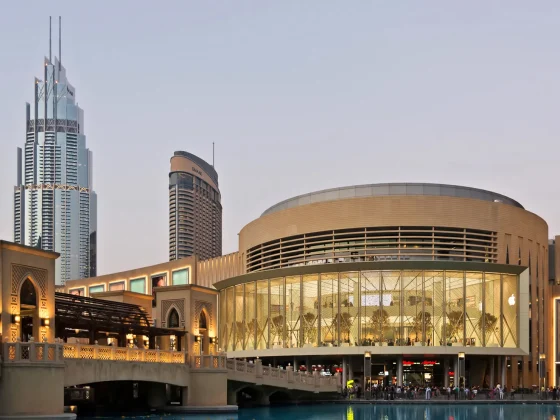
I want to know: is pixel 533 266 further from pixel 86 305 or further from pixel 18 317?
pixel 18 317

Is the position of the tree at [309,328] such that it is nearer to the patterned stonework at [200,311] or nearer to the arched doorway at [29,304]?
the patterned stonework at [200,311]

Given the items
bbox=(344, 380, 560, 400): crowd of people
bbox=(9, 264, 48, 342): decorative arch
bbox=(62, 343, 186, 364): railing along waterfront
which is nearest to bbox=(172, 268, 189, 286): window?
bbox=(344, 380, 560, 400): crowd of people

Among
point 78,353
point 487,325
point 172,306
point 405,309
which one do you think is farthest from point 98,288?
point 78,353

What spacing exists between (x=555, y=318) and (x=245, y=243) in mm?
31385

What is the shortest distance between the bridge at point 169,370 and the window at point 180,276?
1580 inches

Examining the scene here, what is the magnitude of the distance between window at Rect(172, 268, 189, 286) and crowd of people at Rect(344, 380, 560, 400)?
35.4 metres

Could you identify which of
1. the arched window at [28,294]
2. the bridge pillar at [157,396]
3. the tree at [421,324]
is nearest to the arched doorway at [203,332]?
the bridge pillar at [157,396]

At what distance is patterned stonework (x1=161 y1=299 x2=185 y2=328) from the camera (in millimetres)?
63156

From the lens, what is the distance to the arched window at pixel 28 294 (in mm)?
45375

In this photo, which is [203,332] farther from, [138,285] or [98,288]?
[98,288]

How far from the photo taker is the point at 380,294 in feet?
265

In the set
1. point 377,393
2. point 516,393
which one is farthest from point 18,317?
point 516,393

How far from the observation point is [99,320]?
56.6 m

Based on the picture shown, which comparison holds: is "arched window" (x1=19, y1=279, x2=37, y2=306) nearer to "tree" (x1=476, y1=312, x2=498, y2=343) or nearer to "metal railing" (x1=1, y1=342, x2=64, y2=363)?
"metal railing" (x1=1, y1=342, x2=64, y2=363)
